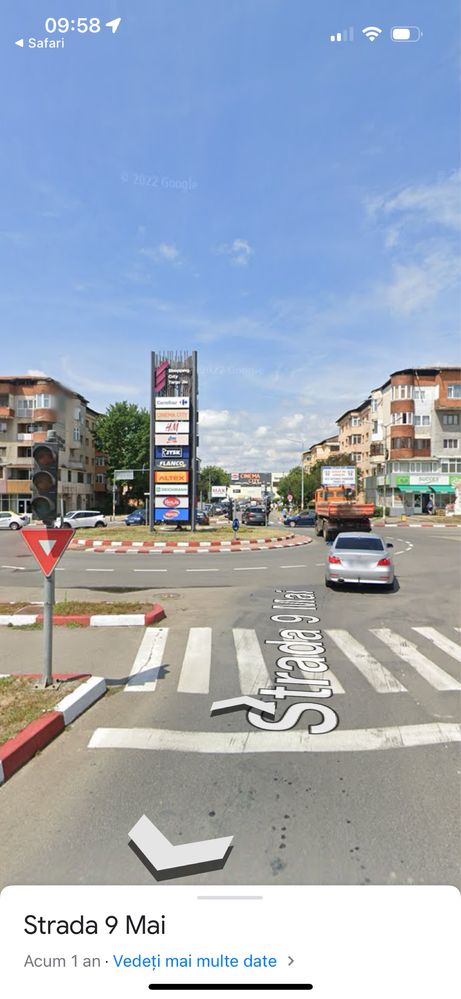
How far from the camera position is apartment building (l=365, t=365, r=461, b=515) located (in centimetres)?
4728

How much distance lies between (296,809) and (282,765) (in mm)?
554

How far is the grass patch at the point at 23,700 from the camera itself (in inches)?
161

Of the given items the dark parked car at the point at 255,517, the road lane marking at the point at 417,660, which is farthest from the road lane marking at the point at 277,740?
the dark parked car at the point at 255,517

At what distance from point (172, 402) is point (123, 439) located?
3276 centimetres

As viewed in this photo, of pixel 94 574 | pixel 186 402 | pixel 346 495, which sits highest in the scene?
pixel 186 402

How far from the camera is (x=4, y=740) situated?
382 cm

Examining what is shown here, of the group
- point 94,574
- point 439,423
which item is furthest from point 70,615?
point 439,423

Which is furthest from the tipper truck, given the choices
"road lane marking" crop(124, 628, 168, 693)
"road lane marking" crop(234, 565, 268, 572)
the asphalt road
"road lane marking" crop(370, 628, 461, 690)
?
"road lane marking" crop(124, 628, 168, 693)

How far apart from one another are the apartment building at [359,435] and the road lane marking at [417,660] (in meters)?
53.5

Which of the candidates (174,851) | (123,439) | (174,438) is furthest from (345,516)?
(123,439)

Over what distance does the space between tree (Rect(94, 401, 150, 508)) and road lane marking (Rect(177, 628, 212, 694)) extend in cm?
4951

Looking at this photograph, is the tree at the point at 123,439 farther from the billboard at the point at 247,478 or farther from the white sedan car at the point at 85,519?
the billboard at the point at 247,478

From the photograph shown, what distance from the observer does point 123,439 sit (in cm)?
5688
